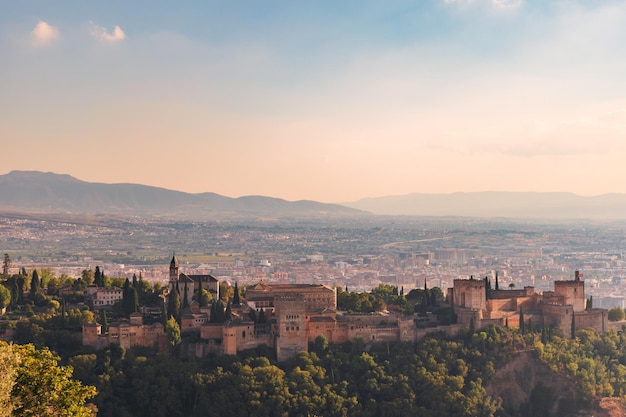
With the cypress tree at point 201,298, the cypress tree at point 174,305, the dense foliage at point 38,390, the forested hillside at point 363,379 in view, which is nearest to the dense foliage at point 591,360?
the forested hillside at point 363,379

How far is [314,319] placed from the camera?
60.2m

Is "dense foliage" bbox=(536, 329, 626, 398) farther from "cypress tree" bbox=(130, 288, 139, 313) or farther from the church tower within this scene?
"cypress tree" bbox=(130, 288, 139, 313)

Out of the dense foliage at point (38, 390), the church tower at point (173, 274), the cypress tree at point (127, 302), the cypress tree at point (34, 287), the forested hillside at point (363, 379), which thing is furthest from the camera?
the church tower at point (173, 274)

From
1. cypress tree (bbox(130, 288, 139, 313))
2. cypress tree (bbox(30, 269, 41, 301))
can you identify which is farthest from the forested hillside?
cypress tree (bbox(30, 269, 41, 301))

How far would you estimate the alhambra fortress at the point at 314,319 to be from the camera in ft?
189

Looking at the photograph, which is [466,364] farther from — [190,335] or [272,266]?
[272,266]

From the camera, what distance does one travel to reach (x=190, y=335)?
58.8 m

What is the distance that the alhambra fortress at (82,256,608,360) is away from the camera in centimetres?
5753

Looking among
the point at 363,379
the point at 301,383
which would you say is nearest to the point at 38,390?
the point at 301,383

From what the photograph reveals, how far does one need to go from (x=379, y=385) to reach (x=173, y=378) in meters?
12.4

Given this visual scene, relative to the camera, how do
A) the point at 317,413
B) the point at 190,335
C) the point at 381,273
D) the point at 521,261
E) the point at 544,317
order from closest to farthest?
the point at 317,413 → the point at 190,335 → the point at 544,317 → the point at 381,273 → the point at 521,261

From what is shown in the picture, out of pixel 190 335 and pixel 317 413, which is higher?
pixel 190 335

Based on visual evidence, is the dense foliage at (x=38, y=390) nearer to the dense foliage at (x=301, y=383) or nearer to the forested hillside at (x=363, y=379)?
the forested hillside at (x=363, y=379)

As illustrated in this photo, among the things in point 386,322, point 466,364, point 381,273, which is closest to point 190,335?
point 386,322
